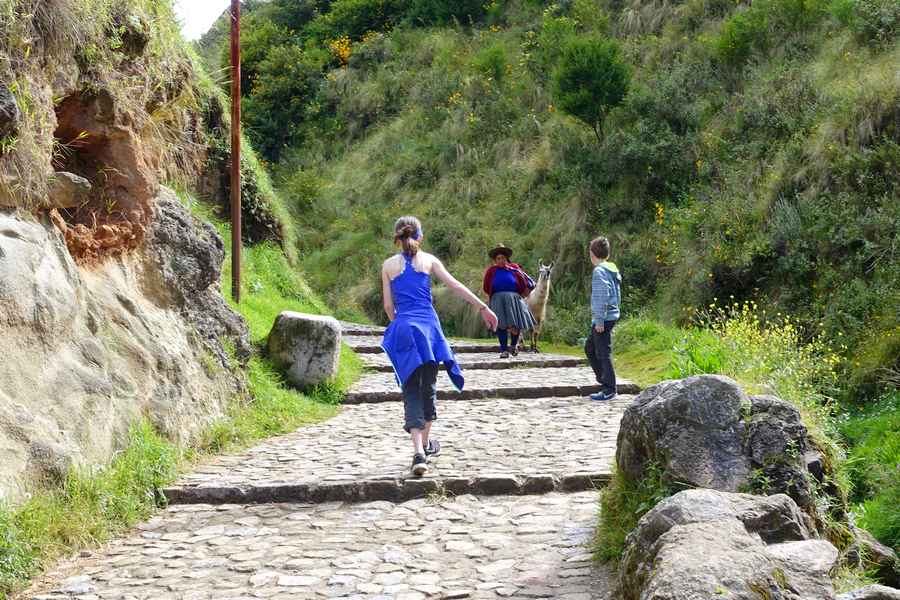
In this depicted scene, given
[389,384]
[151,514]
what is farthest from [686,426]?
[389,384]

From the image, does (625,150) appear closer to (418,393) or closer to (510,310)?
(510,310)

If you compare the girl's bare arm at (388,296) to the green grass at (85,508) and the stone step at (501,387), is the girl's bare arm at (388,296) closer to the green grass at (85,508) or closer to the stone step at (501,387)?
the green grass at (85,508)

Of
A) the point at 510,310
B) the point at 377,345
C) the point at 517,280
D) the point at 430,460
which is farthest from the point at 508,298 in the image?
the point at 430,460

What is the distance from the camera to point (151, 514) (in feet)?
21.7

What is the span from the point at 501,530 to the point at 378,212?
2124 cm

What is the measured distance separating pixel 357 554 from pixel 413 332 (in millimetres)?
2183

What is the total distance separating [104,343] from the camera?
7383mm

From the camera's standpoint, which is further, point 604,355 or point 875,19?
point 875,19

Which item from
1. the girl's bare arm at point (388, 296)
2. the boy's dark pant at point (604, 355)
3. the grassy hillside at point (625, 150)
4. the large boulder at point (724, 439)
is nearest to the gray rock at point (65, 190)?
the girl's bare arm at point (388, 296)

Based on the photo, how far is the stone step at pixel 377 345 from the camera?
16.0m

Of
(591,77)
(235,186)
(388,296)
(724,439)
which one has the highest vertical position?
(591,77)

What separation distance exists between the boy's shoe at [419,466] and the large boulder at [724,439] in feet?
7.19

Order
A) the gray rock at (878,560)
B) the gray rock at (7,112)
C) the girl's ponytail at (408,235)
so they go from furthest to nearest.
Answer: the girl's ponytail at (408,235), the gray rock at (7,112), the gray rock at (878,560)

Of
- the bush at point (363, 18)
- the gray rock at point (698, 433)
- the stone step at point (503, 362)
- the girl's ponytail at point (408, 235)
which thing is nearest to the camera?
the gray rock at point (698, 433)
